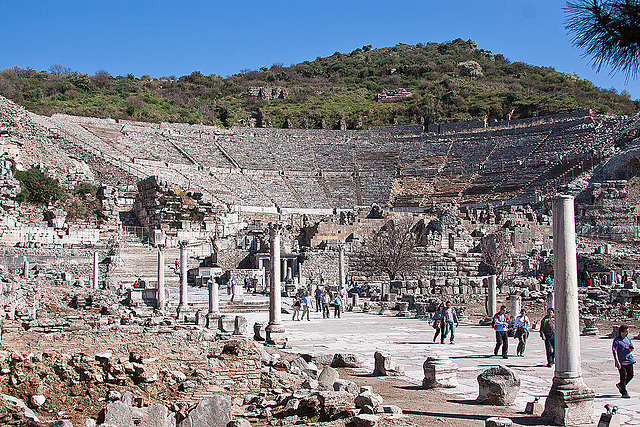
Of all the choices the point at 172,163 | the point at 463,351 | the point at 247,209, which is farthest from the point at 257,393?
the point at 172,163

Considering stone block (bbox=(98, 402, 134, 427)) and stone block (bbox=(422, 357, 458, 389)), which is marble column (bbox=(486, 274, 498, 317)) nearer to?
stone block (bbox=(422, 357, 458, 389))

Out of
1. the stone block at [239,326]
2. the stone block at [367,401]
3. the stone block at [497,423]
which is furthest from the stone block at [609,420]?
the stone block at [239,326]

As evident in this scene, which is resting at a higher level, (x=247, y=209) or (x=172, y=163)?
(x=172, y=163)

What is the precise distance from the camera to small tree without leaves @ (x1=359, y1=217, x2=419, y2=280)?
111 ft

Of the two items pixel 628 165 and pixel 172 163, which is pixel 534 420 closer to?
pixel 628 165

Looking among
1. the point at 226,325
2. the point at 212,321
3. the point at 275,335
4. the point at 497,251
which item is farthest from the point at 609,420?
the point at 497,251

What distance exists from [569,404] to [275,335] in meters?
8.37

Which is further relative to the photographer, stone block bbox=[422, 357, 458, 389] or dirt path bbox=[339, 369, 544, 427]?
stone block bbox=[422, 357, 458, 389]

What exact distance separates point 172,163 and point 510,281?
120 feet

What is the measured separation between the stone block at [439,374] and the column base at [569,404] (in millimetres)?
2232

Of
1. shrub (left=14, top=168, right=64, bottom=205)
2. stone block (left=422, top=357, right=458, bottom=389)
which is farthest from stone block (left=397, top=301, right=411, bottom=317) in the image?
shrub (left=14, top=168, right=64, bottom=205)

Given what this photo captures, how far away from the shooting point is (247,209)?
50531 mm

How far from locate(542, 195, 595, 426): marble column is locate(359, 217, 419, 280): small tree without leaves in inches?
1002

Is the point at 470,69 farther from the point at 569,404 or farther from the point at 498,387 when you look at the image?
the point at 569,404
